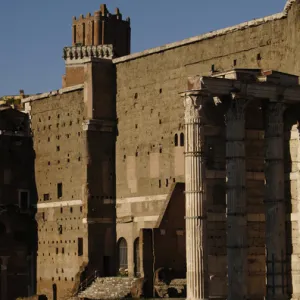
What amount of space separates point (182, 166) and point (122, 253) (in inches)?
241

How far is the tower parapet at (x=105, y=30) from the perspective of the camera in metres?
74.1

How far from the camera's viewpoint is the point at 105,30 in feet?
243

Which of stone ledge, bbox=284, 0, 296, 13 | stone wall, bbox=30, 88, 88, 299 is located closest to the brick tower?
stone wall, bbox=30, 88, 88, 299

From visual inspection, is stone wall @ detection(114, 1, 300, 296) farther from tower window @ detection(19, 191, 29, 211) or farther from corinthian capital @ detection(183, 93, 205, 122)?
tower window @ detection(19, 191, 29, 211)

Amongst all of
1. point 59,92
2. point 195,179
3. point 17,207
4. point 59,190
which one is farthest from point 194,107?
point 17,207

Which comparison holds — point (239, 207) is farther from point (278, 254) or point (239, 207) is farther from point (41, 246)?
point (41, 246)

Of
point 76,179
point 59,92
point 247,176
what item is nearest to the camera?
point 247,176

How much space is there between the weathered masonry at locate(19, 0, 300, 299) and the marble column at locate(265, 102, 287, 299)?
39 mm

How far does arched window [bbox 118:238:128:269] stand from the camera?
51.9 m

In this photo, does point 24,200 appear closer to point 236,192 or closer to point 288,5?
point 288,5

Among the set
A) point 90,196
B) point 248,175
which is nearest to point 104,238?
point 90,196

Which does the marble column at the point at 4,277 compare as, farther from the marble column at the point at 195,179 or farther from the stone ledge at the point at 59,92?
the marble column at the point at 195,179

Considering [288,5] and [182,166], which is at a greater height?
[288,5]

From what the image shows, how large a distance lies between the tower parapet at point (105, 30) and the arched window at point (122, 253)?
22697mm
